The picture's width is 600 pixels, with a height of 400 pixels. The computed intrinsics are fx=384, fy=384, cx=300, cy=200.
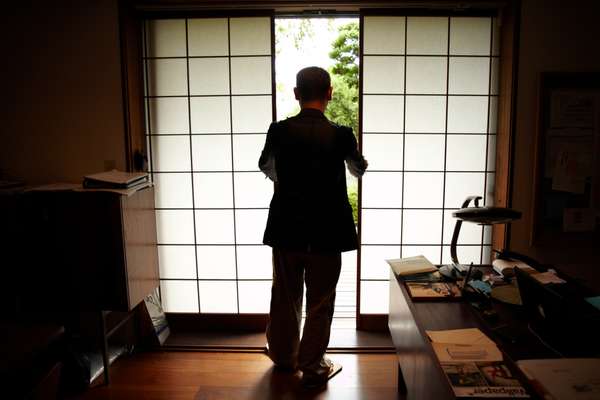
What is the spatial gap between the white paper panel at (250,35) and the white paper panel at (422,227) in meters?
1.62

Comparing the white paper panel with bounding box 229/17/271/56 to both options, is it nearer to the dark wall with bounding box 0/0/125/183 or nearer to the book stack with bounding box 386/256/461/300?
the dark wall with bounding box 0/0/125/183

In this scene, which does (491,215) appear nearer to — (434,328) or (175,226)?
(434,328)

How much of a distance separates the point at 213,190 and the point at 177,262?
0.64 meters

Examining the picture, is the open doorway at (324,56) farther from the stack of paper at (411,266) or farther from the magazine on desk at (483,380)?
the magazine on desk at (483,380)

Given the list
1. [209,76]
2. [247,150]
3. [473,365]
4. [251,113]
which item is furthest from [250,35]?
[473,365]

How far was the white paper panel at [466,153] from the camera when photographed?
2.85m

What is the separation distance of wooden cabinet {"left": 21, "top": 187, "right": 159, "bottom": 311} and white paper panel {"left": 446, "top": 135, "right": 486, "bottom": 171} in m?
2.24

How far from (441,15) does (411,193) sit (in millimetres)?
1285

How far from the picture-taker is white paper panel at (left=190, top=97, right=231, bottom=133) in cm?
284

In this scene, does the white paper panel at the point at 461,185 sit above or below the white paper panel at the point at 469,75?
below

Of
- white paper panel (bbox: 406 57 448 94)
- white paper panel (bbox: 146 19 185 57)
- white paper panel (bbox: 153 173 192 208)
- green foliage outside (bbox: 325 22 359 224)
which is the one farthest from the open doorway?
white paper panel (bbox: 153 173 192 208)

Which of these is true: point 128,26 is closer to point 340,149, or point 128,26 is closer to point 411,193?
point 340,149

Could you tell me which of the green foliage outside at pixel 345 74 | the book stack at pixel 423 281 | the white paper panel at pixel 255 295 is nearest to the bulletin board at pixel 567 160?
the book stack at pixel 423 281

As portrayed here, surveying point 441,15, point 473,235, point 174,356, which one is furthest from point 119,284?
point 441,15
